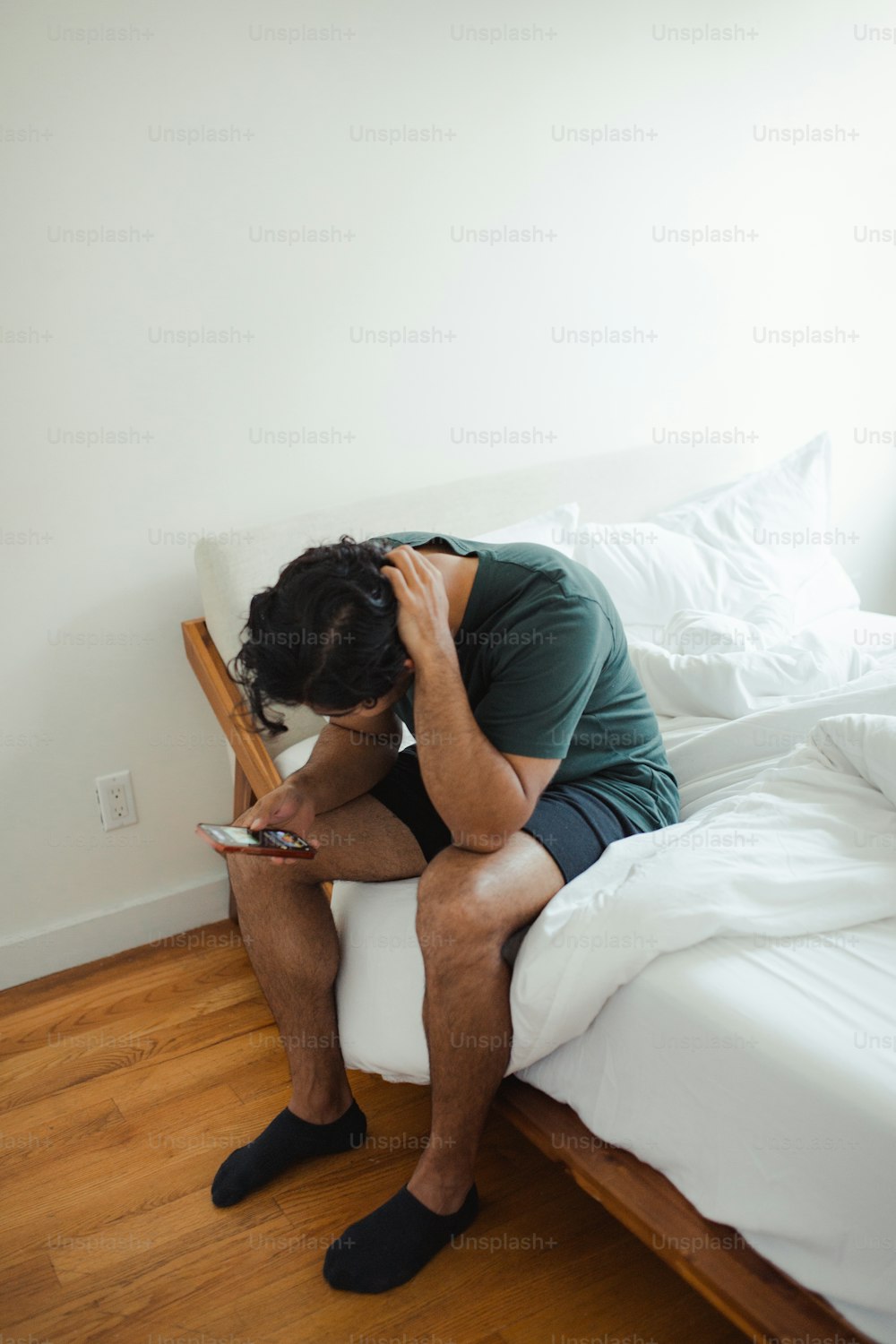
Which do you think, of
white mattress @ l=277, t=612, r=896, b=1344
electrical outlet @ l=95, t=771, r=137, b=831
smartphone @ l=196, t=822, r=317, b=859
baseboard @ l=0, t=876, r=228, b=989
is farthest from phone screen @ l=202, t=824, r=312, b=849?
baseboard @ l=0, t=876, r=228, b=989

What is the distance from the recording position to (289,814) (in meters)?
1.53

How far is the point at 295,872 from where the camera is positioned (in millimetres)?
1519

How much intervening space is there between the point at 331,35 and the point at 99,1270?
2.09m

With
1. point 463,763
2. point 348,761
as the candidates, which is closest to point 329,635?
point 463,763

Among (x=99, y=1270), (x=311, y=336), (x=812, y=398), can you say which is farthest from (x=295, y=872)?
(x=812, y=398)

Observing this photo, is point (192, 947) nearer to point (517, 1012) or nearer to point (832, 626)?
point (517, 1012)

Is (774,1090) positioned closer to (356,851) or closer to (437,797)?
(437,797)

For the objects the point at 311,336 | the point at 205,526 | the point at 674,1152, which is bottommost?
the point at 674,1152

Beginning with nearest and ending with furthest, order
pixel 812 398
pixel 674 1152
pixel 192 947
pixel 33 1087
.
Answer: pixel 674 1152
pixel 33 1087
pixel 192 947
pixel 812 398

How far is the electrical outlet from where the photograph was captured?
83.0 inches

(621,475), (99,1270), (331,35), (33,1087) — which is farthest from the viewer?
(621,475)

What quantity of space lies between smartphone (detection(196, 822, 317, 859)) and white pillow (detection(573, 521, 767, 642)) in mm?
958

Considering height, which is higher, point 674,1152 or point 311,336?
point 311,336

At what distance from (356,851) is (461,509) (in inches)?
35.6
